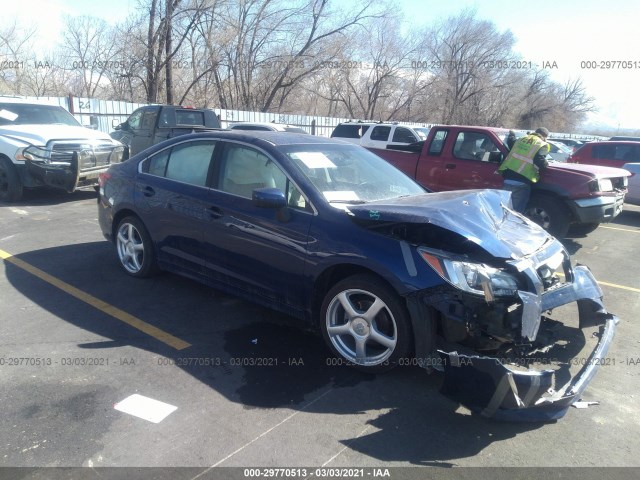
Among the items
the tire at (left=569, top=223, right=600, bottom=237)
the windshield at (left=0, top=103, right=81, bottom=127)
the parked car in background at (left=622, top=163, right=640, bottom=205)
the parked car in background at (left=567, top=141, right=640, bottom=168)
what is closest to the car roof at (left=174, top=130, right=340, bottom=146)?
the tire at (left=569, top=223, right=600, bottom=237)

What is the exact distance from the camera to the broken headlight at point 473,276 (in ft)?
10.4

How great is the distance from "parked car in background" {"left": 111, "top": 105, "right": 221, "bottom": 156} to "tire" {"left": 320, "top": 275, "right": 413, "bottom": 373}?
10.0m

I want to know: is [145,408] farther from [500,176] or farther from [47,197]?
[47,197]

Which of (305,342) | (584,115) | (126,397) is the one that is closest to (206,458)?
(126,397)

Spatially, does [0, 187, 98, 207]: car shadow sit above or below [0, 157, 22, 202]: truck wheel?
below

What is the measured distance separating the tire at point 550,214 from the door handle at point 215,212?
5681 millimetres

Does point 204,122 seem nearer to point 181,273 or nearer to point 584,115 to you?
point 181,273

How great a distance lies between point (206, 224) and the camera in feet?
15.0

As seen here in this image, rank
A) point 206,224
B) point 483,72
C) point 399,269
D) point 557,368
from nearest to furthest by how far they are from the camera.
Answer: point 399,269
point 557,368
point 206,224
point 483,72

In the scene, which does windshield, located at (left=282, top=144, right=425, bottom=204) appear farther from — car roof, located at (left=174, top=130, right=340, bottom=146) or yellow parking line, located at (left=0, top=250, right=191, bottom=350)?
yellow parking line, located at (left=0, top=250, right=191, bottom=350)

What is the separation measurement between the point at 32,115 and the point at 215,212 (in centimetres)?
791

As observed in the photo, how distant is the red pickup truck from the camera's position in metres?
7.84

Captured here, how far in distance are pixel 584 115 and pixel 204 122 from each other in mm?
50199

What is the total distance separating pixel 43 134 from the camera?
9539 mm
